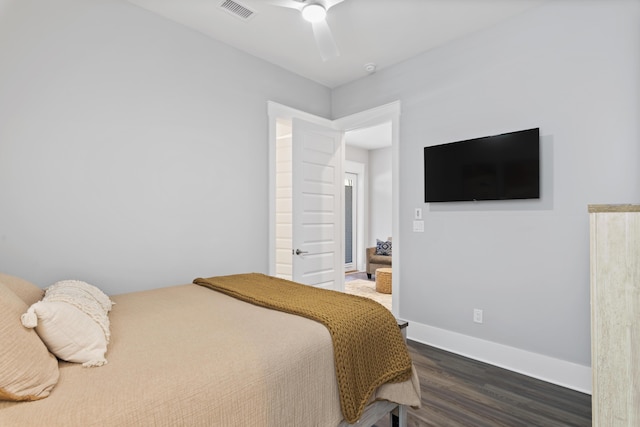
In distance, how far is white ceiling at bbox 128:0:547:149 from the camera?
2484 mm

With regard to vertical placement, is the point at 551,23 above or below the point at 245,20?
below

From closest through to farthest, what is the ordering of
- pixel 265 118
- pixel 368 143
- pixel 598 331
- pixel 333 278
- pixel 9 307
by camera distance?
1. pixel 9 307
2. pixel 598 331
3. pixel 265 118
4. pixel 333 278
5. pixel 368 143

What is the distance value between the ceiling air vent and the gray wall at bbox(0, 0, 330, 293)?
47cm

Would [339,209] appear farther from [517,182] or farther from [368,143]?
[368,143]

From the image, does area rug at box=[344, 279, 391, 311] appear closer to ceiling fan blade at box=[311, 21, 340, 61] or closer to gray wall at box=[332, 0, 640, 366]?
gray wall at box=[332, 0, 640, 366]

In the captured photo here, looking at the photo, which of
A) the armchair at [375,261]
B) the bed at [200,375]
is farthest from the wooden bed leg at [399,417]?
the armchair at [375,261]

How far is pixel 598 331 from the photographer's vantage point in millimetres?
1444

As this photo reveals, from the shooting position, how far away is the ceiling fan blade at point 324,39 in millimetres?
2602

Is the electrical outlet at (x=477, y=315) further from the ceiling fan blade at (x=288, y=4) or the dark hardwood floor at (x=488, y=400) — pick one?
the ceiling fan blade at (x=288, y=4)

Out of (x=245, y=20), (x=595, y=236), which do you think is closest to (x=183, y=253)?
(x=245, y=20)

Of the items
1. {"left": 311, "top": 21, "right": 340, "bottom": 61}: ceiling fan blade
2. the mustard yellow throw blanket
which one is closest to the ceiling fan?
{"left": 311, "top": 21, "right": 340, "bottom": 61}: ceiling fan blade

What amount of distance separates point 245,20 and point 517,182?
2.52 metres

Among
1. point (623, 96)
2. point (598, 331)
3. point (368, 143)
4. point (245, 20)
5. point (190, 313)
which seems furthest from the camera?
point (368, 143)

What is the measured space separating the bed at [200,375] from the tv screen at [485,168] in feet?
5.70
